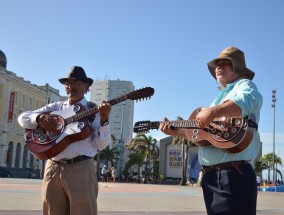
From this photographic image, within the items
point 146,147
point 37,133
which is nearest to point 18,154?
point 146,147

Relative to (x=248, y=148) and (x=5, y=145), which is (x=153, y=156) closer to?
(x=5, y=145)

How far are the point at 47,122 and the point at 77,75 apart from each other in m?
0.61

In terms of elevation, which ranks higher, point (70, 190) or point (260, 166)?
point (260, 166)

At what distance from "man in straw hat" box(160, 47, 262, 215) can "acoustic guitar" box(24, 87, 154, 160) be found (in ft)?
3.90

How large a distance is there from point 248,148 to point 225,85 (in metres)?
0.61

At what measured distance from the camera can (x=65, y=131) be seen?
4.39m

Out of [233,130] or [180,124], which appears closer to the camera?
[233,130]

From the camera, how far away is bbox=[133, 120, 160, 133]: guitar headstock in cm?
425

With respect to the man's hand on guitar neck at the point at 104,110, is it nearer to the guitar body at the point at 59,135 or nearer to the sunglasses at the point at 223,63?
the guitar body at the point at 59,135

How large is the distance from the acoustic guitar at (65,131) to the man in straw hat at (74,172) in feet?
0.18

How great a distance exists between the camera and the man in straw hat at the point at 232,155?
3.14 meters

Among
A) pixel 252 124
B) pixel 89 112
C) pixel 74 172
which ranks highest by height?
pixel 89 112

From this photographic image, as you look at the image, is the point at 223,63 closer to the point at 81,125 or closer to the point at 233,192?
the point at 233,192

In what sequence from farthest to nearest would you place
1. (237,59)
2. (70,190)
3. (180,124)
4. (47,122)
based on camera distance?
1. (47,122)
2. (70,190)
3. (180,124)
4. (237,59)
